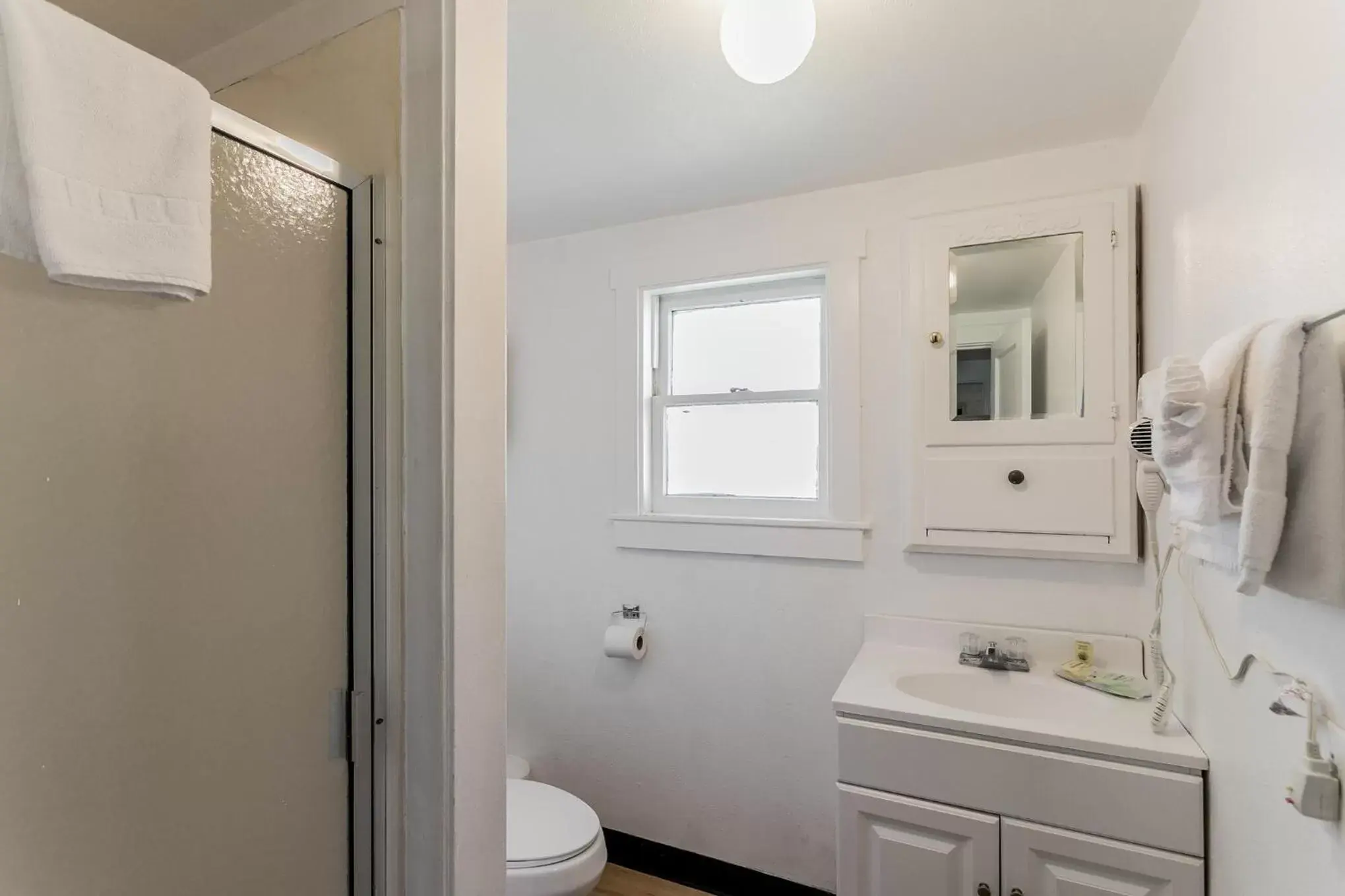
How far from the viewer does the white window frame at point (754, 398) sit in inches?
74.2

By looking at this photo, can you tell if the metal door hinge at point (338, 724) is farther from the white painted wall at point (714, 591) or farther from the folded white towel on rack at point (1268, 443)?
the white painted wall at point (714, 591)

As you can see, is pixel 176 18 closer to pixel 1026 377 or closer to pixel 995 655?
pixel 1026 377

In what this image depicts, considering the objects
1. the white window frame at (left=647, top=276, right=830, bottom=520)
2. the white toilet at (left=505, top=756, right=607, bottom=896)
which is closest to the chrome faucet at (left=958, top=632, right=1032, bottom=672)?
the white window frame at (left=647, top=276, right=830, bottom=520)

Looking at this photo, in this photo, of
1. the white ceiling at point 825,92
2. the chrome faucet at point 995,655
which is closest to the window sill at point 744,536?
the chrome faucet at point 995,655

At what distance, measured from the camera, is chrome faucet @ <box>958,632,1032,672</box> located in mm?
1638

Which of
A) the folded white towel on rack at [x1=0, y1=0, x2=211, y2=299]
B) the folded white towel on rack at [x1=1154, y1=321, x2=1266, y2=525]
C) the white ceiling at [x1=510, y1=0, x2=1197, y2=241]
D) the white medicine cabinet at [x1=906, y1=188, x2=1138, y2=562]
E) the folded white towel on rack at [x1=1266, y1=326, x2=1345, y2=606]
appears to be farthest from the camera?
the white medicine cabinet at [x1=906, y1=188, x2=1138, y2=562]

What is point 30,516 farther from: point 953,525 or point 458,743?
point 953,525

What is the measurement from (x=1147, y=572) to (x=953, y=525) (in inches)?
17.4

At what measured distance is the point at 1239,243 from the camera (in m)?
0.97

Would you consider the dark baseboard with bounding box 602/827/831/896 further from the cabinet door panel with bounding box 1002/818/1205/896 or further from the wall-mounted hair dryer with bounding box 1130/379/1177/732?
the wall-mounted hair dryer with bounding box 1130/379/1177/732

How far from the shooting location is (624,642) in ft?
6.81

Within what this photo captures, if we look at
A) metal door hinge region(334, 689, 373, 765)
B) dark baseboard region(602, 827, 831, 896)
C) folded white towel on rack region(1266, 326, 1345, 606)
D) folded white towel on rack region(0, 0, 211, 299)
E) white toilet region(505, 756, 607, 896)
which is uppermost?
folded white towel on rack region(0, 0, 211, 299)

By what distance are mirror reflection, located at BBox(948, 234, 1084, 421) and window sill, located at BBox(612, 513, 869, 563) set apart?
47 centimetres

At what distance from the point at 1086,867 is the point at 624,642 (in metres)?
1.28
